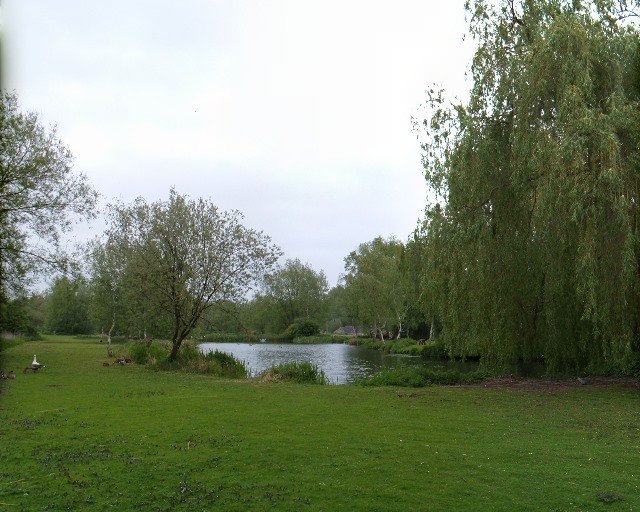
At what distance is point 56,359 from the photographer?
28812mm

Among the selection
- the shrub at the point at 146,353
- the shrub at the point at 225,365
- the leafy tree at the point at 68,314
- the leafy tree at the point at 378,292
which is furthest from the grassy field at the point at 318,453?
the leafy tree at the point at 378,292

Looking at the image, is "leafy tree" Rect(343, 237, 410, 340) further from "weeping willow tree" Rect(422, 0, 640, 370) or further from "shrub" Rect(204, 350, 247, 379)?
"weeping willow tree" Rect(422, 0, 640, 370)

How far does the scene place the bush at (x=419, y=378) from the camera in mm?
18559

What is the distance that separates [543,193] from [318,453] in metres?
9.20

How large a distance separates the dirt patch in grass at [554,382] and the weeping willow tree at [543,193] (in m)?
0.64

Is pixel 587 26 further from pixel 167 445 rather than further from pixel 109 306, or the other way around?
pixel 109 306

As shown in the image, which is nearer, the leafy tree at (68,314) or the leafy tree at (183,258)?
the leafy tree at (183,258)

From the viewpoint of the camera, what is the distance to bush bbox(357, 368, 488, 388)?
18559 millimetres

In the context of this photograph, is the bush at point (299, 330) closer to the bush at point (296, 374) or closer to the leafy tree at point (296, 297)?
the leafy tree at point (296, 297)

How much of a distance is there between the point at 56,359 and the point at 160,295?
8504 millimetres

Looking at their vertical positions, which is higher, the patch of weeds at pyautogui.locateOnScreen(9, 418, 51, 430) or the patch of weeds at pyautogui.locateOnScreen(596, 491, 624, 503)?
the patch of weeds at pyautogui.locateOnScreen(596, 491, 624, 503)

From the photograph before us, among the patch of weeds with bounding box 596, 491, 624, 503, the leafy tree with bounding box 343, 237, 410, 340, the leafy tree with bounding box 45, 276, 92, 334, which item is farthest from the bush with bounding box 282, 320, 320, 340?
the patch of weeds with bounding box 596, 491, 624, 503

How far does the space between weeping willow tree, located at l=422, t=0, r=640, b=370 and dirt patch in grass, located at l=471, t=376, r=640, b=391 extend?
642mm

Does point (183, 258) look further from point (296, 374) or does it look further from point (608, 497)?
point (608, 497)
